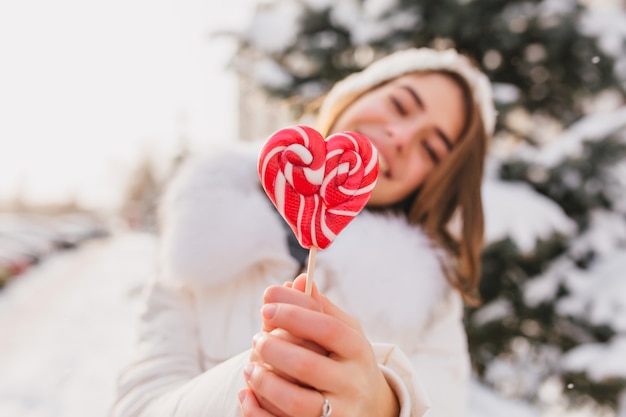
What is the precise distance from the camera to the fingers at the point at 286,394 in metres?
0.58

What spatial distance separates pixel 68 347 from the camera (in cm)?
491

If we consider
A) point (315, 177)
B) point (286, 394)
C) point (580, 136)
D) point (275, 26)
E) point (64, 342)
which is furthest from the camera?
point (64, 342)

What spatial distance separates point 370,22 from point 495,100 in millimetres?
937

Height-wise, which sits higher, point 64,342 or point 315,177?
point 315,177

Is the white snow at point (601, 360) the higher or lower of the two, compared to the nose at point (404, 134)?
lower

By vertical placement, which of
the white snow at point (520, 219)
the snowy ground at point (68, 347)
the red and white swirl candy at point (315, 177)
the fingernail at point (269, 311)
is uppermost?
the red and white swirl candy at point (315, 177)

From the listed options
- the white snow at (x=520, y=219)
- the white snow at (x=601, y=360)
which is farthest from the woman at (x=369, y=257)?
the white snow at (x=601, y=360)

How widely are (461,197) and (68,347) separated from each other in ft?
15.6

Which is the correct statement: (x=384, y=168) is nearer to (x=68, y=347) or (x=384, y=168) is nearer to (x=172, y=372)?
(x=172, y=372)

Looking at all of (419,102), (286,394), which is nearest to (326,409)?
(286,394)

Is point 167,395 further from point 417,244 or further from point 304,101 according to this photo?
point 304,101

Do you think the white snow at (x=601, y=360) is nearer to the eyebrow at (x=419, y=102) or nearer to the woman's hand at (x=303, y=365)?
the eyebrow at (x=419, y=102)

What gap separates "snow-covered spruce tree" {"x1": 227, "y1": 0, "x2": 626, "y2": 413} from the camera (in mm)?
2727

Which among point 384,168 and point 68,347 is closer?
point 384,168
